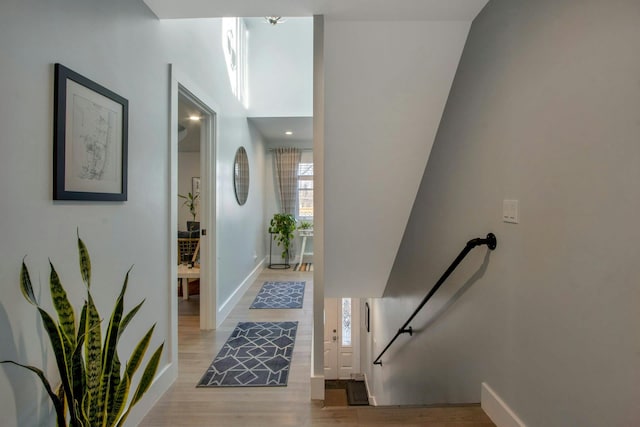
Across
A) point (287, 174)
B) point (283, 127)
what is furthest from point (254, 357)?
point (287, 174)

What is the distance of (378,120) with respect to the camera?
2152 millimetres

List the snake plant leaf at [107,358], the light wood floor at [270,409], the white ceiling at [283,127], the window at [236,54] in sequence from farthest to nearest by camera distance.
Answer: the white ceiling at [283,127], the window at [236,54], the light wood floor at [270,409], the snake plant leaf at [107,358]

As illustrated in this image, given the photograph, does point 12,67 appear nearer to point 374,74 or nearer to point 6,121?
point 6,121

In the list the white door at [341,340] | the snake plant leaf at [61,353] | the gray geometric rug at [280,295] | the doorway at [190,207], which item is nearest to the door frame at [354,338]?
the white door at [341,340]

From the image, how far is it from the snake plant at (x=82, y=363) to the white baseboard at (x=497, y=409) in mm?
1607

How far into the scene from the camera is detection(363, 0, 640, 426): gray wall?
946mm

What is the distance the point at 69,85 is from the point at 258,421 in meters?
1.91

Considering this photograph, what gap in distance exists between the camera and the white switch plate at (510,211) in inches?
55.1

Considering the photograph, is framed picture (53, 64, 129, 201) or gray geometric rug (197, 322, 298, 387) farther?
gray geometric rug (197, 322, 298, 387)

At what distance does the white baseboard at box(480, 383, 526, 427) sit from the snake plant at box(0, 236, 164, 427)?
161 cm

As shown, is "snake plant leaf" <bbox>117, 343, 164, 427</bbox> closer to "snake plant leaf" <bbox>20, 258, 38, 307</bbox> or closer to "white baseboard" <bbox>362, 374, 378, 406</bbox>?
"snake plant leaf" <bbox>20, 258, 38, 307</bbox>

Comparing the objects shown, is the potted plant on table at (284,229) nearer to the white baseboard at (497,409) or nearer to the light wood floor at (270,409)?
the light wood floor at (270,409)

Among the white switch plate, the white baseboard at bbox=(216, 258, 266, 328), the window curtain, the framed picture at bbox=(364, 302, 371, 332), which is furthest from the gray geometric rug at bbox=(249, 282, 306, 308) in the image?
the white switch plate

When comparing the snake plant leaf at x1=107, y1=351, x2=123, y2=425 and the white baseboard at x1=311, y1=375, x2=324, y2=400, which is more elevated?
the snake plant leaf at x1=107, y1=351, x2=123, y2=425
